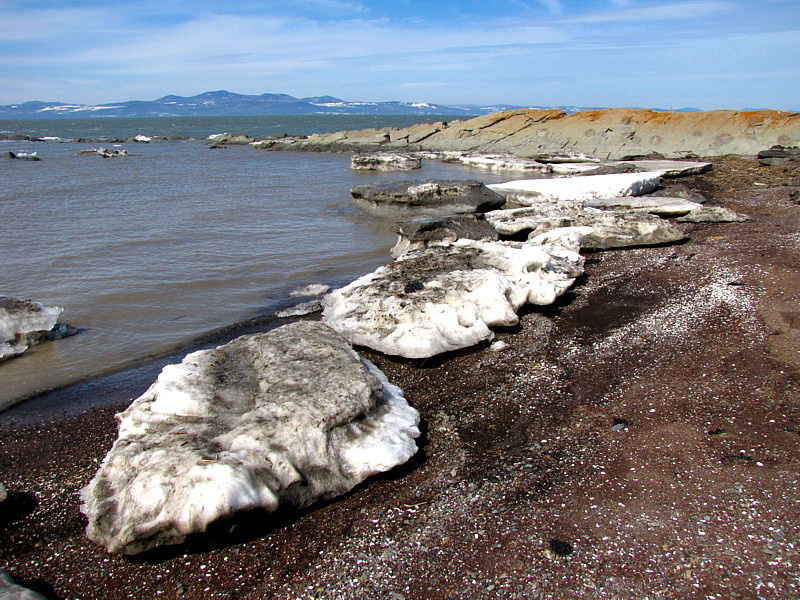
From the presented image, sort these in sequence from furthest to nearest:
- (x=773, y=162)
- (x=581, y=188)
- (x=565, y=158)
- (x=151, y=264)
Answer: (x=565, y=158), (x=773, y=162), (x=581, y=188), (x=151, y=264)

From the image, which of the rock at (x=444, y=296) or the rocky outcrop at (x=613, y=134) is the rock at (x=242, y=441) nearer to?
the rock at (x=444, y=296)

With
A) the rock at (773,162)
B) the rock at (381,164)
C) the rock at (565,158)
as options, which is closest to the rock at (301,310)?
the rock at (773,162)

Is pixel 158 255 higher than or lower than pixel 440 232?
lower

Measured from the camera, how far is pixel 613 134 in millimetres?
28125

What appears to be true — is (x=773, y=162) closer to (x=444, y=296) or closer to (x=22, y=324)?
(x=444, y=296)

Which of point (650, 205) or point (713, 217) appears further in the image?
point (650, 205)

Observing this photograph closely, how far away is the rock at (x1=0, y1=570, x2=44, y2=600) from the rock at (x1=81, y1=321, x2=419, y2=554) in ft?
1.30

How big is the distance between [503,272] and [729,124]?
24589mm

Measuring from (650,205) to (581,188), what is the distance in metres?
1.91

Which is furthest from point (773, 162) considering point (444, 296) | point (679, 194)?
point (444, 296)

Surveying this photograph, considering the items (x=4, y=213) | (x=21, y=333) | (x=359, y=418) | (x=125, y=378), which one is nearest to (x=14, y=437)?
(x=125, y=378)

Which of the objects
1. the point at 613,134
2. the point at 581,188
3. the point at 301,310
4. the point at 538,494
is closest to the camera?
the point at 538,494

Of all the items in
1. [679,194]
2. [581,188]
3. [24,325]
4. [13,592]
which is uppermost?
[581,188]

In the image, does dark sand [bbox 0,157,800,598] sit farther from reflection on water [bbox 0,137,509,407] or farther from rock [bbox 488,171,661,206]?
rock [bbox 488,171,661,206]
